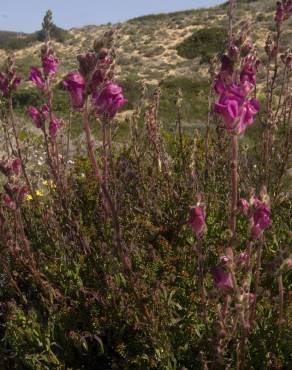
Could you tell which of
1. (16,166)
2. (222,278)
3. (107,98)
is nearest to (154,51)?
(16,166)

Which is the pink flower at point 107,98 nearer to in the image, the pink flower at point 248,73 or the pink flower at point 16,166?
the pink flower at point 248,73

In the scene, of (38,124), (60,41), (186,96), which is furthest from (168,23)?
(38,124)

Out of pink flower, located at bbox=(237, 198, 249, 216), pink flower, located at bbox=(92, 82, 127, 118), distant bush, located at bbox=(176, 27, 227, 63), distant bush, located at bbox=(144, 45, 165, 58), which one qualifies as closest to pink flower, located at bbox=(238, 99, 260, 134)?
pink flower, located at bbox=(237, 198, 249, 216)

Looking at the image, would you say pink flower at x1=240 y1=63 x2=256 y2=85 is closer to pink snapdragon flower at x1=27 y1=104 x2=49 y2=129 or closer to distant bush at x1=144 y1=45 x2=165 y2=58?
pink snapdragon flower at x1=27 y1=104 x2=49 y2=129

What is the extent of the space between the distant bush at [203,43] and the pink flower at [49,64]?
69.4ft

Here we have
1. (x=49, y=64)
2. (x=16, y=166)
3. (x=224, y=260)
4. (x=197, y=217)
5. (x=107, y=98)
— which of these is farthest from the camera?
(x=49, y=64)

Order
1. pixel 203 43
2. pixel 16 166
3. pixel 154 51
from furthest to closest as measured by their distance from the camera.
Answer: pixel 154 51 < pixel 203 43 < pixel 16 166

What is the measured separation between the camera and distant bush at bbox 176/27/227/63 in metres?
24.7

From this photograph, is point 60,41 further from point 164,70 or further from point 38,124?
point 38,124

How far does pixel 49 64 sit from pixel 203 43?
75.3 ft

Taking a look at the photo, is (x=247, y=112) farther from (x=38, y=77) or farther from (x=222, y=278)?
(x=38, y=77)

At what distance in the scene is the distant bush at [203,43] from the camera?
973 inches

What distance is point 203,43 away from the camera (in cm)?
2558

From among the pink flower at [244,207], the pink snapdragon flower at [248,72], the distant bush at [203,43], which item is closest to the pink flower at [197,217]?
the pink flower at [244,207]
